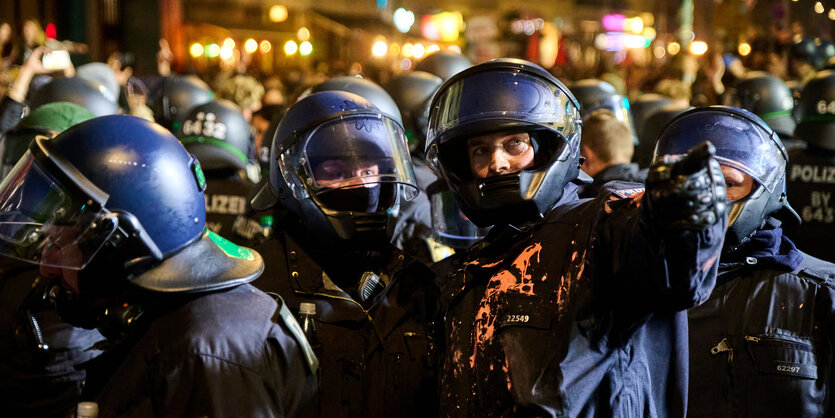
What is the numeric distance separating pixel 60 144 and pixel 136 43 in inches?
835

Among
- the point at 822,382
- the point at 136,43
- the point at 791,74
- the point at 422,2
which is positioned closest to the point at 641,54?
the point at 422,2

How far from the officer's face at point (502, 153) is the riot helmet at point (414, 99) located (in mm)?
2772

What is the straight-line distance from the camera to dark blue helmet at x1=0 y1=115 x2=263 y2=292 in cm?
206

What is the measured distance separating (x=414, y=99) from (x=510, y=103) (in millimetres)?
3369

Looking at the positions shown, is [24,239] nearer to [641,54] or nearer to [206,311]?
[206,311]

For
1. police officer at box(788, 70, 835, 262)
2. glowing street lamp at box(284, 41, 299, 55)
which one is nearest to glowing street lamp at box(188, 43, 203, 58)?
glowing street lamp at box(284, 41, 299, 55)

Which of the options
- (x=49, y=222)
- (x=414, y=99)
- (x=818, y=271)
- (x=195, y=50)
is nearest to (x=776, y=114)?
(x=414, y=99)

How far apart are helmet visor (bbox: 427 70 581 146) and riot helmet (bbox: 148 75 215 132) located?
6.24 metres

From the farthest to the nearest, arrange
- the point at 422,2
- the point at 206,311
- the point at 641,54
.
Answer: the point at 422,2, the point at 641,54, the point at 206,311

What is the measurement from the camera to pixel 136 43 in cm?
2167

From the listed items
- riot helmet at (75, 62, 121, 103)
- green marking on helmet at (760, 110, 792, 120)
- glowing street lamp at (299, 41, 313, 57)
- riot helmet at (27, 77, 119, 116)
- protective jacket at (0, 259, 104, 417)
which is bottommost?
protective jacket at (0, 259, 104, 417)

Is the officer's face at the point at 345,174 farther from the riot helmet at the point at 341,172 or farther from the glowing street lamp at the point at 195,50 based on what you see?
the glowing street lamp at the point at 195,50

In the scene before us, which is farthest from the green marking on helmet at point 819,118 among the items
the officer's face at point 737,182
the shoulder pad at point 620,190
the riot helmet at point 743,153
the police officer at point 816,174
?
the shoulder pad at point 620,190

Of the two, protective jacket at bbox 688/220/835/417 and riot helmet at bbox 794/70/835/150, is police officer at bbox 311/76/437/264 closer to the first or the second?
protective jacket at bbox 688/220/835/417
